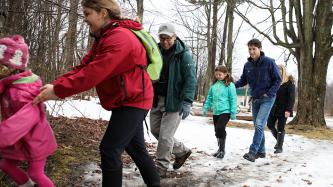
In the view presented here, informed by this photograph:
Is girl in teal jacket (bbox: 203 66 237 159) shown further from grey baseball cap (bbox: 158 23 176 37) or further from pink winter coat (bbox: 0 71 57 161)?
pink winter coat (bbox: 0 71 57 161)

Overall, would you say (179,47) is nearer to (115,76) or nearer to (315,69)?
(115,76)

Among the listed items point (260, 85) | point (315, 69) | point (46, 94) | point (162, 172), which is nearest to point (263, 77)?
point (260, 85)

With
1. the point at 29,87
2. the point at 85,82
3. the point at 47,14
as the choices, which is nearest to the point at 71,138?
the point at 47,14

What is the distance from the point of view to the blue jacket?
6.41m

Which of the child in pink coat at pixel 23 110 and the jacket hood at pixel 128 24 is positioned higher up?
the jacket hood at pixel 128 24

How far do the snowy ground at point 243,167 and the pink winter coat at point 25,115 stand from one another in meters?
1.34

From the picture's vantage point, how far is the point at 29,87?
323 centimetres

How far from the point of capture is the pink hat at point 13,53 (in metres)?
3.21

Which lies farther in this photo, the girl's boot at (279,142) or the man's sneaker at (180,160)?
the girl's boot at (279,142)

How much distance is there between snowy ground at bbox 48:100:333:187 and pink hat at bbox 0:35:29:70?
69.0 inches

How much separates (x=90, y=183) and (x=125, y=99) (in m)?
1.67

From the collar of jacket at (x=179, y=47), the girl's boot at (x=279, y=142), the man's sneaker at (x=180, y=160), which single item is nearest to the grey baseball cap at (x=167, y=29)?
the collar of jacket at (x=179, y=47)

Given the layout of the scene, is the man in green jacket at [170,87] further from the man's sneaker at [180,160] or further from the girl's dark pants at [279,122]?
the girl's dark pants at [279,122]

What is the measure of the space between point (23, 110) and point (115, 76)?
76 centimetres
